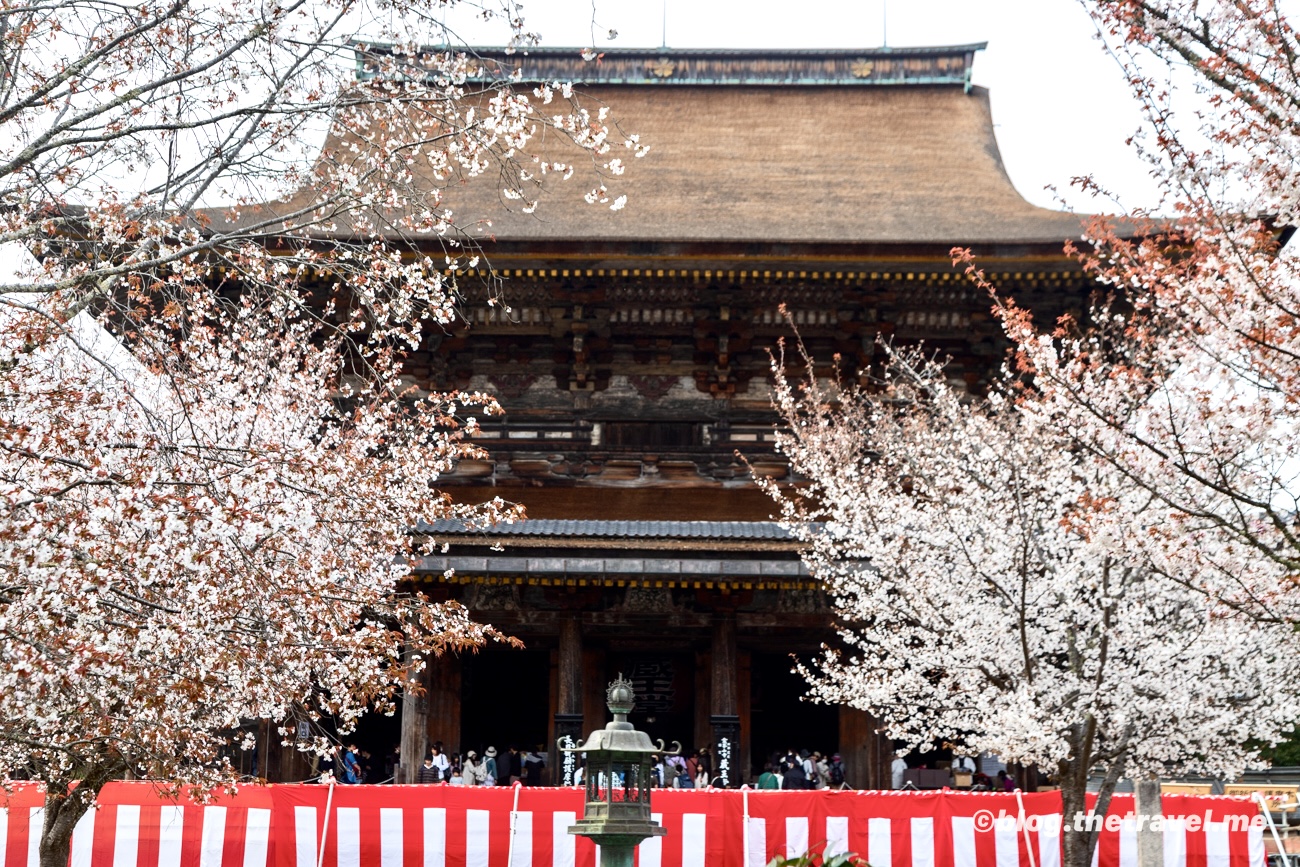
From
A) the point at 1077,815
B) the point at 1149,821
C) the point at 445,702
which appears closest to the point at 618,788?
the point at 1077,815

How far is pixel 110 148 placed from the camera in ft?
23.9

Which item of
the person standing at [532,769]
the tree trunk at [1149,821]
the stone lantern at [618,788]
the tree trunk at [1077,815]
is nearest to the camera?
the stone lantern at [618,788]

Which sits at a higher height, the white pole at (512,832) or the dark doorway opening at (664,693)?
the dark doorway opening at (664,693)

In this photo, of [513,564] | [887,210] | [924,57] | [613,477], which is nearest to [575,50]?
[924,57]

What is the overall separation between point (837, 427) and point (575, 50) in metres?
14.3

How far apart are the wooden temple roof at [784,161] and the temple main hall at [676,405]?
10 cm

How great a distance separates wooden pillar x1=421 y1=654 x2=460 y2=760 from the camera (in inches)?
671

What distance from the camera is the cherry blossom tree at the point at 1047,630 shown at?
11.4 meters

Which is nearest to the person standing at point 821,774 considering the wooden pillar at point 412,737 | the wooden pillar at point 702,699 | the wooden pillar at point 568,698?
the wooden pillar at point 702,699

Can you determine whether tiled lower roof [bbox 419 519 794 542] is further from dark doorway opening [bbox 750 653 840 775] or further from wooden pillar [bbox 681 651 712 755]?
dark doorway opening [bbox 750 653 840 775]

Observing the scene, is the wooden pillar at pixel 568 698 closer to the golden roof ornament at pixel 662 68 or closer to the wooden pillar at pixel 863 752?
the wooden pillar at pixel 863 752

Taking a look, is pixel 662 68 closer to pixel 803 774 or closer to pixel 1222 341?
pixel 803 774

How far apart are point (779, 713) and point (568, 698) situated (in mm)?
5718

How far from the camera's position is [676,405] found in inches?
756
